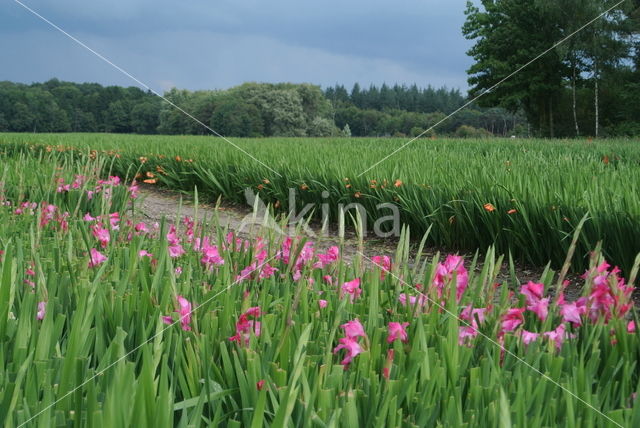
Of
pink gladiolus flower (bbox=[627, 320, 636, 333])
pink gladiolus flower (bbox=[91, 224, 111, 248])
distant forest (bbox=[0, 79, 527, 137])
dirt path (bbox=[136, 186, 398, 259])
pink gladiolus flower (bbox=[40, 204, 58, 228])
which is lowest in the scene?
dirt path (bbox=[136, 186, 398, 259])

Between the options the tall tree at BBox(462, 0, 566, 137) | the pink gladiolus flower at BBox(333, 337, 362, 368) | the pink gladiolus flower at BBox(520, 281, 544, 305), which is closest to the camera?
the pink gladiolus flower at BBox(333, 337, 362, 368)

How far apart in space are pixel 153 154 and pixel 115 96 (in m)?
4.47

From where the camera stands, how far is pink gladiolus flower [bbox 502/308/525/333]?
1.39 metres

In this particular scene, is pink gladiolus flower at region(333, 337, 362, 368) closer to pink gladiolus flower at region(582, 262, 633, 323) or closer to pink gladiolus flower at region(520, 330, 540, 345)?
pink gladiolus flower at region(520, 330, 540, 345)

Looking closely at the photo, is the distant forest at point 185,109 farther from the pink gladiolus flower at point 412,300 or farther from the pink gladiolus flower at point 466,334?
the pink gladiolus flower at point 466,334

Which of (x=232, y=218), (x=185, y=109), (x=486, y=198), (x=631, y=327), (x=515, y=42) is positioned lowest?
(x=232, y=218)

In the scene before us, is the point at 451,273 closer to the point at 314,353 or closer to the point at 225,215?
the point at 314,353

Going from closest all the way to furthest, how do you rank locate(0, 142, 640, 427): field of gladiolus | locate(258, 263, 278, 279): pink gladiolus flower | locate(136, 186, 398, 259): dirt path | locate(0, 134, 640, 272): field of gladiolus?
locate(0, 142, 640, 427): field of gladiolus < locate(258, 263, 278, 279): pink gladiolus flower < locate(0, 134, 640, 272): field of gladiolus < locate(136, 186, 398, 259): dirt path

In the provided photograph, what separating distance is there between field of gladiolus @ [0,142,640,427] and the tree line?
21.0 feet

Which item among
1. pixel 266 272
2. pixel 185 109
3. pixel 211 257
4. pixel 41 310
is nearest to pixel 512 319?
pixel 266 272

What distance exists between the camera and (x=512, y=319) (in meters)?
1.41

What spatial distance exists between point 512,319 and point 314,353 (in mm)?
523

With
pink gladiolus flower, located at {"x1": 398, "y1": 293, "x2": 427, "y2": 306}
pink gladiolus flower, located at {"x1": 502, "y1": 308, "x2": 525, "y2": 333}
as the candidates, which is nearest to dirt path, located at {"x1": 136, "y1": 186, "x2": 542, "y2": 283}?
pink gladiolus flower, located at {"x1": 398, "y1": 293, "x2": 427, "y2": 306}

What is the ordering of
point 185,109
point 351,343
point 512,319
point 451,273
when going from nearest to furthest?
point 351,343 → point 512,319 → point 451,273 → point 185,109
